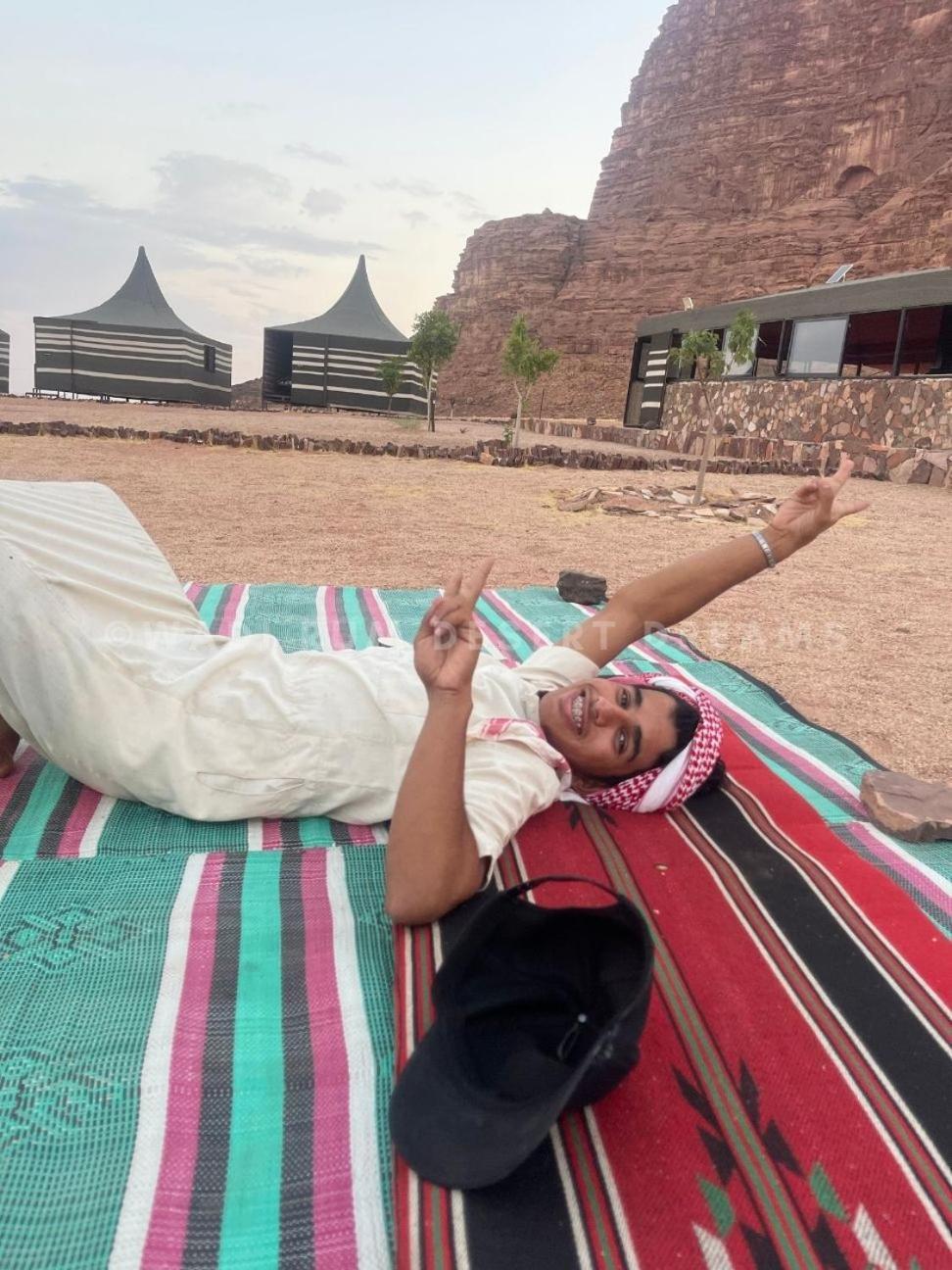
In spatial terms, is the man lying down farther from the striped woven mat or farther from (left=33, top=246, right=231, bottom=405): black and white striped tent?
(left=33, top=246, right=231, bottom=405): black and white striped tent

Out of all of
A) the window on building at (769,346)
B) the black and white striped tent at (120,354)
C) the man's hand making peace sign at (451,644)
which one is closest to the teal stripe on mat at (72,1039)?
the man's hand making peace sign at (451,644)

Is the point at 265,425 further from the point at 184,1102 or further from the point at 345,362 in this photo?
the point at 184,1102

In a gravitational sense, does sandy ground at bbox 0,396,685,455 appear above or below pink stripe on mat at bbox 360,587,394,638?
above

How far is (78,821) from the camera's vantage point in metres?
2.20

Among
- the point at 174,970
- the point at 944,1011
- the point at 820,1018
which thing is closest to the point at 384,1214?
the point at 174,970

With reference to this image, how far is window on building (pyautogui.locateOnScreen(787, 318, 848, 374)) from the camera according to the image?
818 inches

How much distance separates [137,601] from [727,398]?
2274 centimetres

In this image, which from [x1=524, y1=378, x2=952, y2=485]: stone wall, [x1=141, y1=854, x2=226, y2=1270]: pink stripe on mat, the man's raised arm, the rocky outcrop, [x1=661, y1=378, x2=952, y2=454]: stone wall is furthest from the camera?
the rocky outcrop

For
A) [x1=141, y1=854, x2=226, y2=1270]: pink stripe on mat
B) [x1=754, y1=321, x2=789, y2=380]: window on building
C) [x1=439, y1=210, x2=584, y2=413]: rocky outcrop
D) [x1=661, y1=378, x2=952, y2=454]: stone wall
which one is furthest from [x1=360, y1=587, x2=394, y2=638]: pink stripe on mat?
[x1=439, y1=210, x2=584, y2=413]: rocky outcrop

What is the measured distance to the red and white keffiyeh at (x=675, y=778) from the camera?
7.75 feet

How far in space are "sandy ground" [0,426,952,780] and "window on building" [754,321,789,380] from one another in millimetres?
10620

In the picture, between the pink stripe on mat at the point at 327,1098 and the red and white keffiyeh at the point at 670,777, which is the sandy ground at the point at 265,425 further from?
the pink stripe on mat at the point at 327,1098

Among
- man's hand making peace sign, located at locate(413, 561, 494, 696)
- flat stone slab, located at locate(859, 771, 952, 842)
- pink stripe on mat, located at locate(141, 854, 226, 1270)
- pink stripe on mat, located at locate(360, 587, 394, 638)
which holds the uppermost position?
man's hand making peace sign, located at locate(413, 561, 494, 696)

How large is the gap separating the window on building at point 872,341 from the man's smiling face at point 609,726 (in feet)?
66.9
